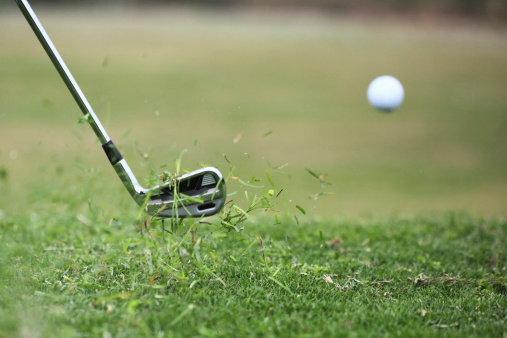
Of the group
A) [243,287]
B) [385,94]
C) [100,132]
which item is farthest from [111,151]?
[385,94]

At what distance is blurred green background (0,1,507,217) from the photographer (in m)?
5.90

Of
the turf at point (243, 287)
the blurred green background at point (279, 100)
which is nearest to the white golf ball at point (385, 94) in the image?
the blurred green background at point (279, 100)

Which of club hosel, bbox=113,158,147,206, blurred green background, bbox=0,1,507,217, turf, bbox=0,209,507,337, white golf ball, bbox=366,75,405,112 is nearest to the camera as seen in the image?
turf, bbox=0,209,507,337

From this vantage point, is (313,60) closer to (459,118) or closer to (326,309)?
(459,118)

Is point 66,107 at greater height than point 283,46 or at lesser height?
lesser

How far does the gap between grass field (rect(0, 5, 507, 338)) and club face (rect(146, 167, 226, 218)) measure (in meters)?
0.10

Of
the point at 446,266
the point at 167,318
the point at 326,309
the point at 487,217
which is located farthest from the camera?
the point at 487,217

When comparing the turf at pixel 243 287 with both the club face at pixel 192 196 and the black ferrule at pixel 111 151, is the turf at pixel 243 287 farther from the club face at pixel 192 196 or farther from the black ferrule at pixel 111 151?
the black ferrule at pixel 111 151

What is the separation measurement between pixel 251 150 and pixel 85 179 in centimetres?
323

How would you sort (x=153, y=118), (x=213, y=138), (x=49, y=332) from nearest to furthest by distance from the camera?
(x=49, y=332) → (x=213, y=138) → (x=153, y=118)

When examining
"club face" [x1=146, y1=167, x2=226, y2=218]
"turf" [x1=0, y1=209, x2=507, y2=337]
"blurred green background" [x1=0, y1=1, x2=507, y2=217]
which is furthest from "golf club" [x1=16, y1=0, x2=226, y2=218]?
"blurred green background" [x1=0, y1=1, x2=507, y2=217]

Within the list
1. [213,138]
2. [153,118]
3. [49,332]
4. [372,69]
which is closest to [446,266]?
[49,332]

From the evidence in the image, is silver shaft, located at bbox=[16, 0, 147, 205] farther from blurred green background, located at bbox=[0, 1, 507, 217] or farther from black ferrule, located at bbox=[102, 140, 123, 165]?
blurred green background, located at bbox=[0, 1, 507, 217]

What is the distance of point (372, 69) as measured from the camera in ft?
35.5
